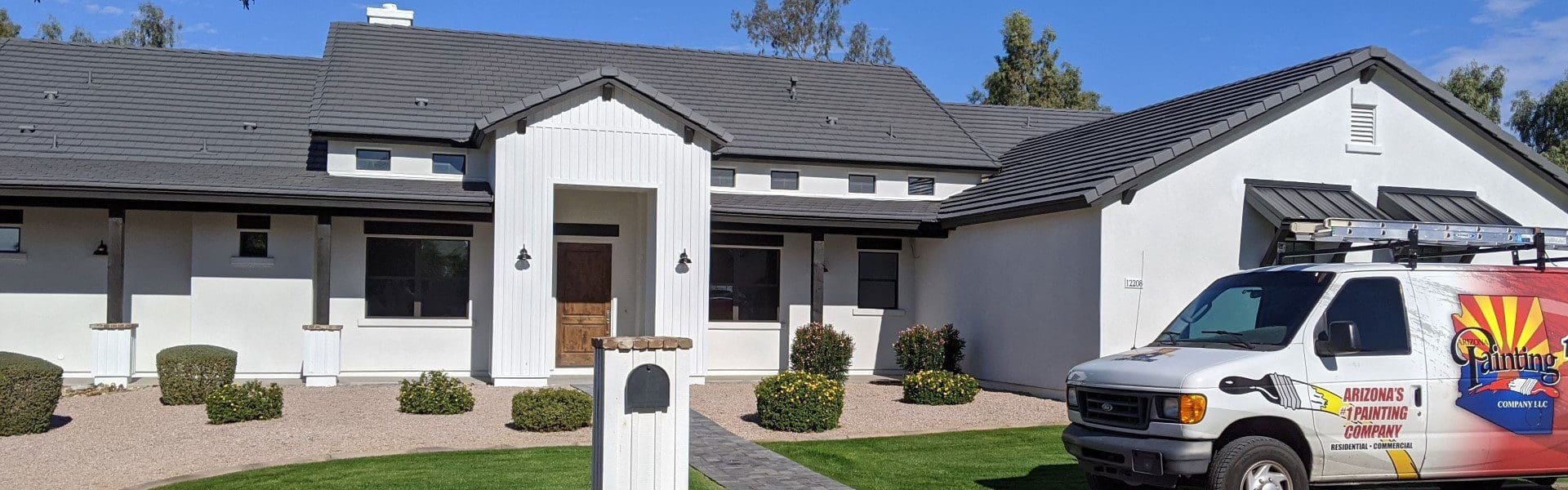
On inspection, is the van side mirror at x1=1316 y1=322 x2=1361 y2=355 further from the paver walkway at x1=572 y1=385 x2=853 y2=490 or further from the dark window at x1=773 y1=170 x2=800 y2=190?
the dark window at x1=773 y1=170 x2=800 y2=190

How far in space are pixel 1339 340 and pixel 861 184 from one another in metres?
14.5

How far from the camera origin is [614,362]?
24.6ft

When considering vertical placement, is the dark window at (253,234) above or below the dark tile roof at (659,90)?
below

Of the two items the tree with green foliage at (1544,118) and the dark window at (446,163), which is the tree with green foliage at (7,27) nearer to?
the dark window at (446,163)

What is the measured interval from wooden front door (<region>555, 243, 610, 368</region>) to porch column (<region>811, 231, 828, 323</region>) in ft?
11.9

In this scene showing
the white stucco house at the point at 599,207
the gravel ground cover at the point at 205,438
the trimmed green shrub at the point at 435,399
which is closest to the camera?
the gravel ground cover at the point at 205,438

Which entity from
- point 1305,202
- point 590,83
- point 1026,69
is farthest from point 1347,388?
point 1026,69

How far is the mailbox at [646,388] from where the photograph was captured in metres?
7.55

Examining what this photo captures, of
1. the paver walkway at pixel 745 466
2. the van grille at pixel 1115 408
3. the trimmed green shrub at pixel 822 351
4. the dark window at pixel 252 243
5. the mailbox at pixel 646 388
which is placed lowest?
the paver walkway at pixel 745 466

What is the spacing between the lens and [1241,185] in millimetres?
17328

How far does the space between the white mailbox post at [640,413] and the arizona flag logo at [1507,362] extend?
18.5ft

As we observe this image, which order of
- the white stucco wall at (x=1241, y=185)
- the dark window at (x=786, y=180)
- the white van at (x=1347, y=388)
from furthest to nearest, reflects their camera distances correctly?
the dark window at (x=786, y=180) < the white stucco wall at (x=1241, y=185) < the white van at (x=1347, y=388)

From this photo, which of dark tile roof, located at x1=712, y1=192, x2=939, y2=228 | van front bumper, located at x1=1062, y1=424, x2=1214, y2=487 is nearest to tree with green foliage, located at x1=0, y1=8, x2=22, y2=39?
dark tile roof, located at x1=712, y1=192, x2=939, y2=228

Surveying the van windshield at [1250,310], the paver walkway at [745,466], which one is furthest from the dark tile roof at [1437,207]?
the paver walkway at [745,466]
